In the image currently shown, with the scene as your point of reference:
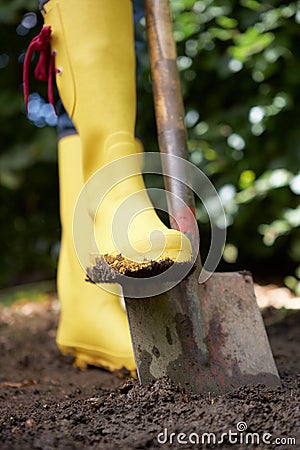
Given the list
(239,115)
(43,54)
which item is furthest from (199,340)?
(239,115)

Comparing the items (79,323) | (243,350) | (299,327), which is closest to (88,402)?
(243,350)

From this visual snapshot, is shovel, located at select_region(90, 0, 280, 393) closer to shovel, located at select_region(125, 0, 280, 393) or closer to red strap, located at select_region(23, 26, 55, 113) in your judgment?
shovel, located at select_region(125, 0, 280, 393)

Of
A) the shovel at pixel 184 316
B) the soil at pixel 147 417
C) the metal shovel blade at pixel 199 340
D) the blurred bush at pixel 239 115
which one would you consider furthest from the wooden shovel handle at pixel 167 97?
the blurred bush at pixel 239 115

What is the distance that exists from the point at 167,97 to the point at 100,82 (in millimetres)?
129

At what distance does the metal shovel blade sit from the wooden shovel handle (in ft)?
0.53

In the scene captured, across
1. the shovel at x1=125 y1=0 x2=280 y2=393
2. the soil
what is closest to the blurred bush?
the shovel at x1=125 y1=0 x2=280 y2=393

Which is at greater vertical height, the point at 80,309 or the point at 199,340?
the point at 199,340

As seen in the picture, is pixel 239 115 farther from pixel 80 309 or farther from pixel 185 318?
pixel 185 318

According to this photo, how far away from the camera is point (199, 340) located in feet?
3.56

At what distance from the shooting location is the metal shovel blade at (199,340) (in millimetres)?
1048

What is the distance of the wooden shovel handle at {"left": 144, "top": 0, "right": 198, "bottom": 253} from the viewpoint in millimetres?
1148

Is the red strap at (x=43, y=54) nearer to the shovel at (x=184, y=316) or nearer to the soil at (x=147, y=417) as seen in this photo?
the shovel at (x=184, y=316)

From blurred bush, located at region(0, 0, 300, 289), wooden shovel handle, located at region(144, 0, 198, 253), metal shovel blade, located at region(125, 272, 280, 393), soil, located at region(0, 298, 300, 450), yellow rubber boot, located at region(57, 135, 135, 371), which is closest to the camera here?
soil, located at region(0, 298, 300, 450)

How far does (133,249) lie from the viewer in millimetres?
966
